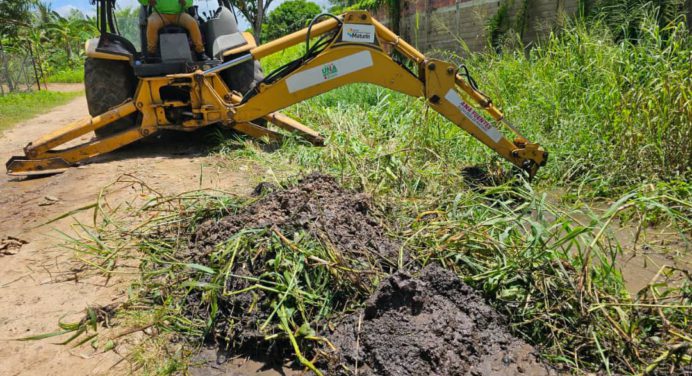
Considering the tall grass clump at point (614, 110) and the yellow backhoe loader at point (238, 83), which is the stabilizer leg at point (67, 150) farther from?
the tall grass clump at point (614, 110)

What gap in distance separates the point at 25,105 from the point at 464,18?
11.5 metres

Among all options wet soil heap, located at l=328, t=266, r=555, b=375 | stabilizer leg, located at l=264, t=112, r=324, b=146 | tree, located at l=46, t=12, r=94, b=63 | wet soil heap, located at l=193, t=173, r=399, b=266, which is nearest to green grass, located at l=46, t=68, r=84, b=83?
tree, located at l=46, t=12, r=94, b=63

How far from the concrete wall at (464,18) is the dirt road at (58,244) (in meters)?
5.84

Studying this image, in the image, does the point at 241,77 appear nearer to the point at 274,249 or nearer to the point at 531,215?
the point at 274,249

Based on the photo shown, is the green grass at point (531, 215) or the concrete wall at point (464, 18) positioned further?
the concrete wall at point (464, 18)

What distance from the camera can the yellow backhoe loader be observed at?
3908 millimetres

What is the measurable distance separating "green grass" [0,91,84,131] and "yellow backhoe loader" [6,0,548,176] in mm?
4843

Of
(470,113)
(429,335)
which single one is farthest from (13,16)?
(429,335)

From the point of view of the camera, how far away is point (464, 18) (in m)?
11.6

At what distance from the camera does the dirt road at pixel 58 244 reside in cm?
212

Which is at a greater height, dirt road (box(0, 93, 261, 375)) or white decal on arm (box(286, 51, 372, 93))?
white decal on arm (box(286, 51, 372, 93))

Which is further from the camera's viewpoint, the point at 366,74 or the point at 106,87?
the point at 106,87

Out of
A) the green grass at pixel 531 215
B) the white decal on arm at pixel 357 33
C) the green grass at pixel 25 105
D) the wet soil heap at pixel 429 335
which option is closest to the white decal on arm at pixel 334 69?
the white decal on arm at pixel 357 33

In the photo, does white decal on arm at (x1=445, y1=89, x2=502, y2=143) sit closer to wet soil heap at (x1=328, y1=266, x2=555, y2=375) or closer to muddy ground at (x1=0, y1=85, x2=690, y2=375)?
muddy ground at (x1=0, y1=85, x2=690, y2=375)
